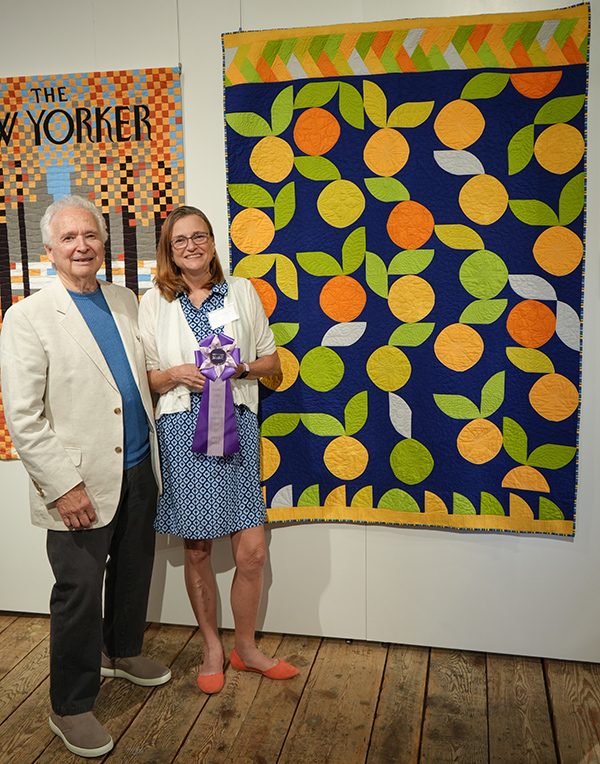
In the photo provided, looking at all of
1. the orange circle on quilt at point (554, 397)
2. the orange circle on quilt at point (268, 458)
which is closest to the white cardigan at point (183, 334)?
the orange circle on quilt at point (268, 458)

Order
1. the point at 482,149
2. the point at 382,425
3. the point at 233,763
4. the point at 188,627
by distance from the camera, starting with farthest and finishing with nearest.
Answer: the point at 188,627, the point at 382,425, the point at 482,149, the point at 233,763

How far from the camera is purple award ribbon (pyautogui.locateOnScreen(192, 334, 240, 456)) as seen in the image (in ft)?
8.75

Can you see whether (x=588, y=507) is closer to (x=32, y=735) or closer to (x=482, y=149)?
(x=482, y=149)

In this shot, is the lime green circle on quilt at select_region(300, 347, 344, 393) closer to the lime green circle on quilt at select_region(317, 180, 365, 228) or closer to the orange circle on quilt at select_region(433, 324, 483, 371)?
the orange circle on quilt at select_region(433, 324, 483, 371)

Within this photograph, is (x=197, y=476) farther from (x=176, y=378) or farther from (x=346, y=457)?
(x=346, y=457)

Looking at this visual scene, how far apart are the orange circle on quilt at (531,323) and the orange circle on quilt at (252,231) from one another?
95cm

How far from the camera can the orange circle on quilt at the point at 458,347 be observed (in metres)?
2.84

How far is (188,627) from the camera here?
3.27 meters

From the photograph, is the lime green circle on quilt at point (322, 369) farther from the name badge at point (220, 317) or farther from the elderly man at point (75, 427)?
the elderly man at point (75, 427)

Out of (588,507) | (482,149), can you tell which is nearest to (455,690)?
(588,507)

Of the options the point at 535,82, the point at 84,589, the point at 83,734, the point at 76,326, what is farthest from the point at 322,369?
the point at 83,734

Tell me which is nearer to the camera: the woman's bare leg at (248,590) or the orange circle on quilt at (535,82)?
the orange circle on quilt at (535,82)

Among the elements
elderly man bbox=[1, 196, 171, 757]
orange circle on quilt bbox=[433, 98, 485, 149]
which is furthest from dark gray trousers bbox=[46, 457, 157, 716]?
orange circle on quilt bbox=[433, 98, 485, 149]

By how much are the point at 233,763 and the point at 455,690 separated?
2.79ft
